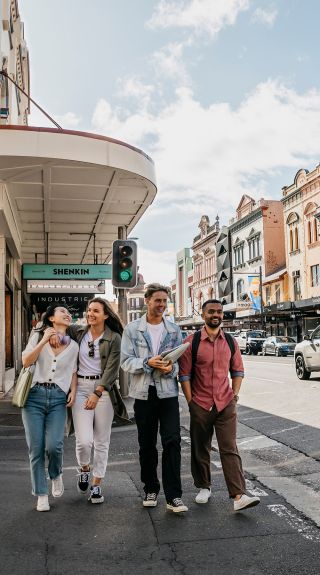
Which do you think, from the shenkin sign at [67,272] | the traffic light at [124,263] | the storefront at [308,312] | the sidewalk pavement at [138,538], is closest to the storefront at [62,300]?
the shenkin sign at [67,272]

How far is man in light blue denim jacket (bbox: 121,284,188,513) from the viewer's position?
15.6 ft

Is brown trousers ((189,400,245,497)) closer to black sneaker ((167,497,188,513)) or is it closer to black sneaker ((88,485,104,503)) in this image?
black sneaker ((167,497,188,513))

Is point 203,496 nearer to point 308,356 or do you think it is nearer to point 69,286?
point 69,286

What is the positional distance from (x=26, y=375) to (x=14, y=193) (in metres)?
8.80

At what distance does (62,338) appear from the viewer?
5035 millimetres

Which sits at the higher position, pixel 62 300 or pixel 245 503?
pixel 62 300

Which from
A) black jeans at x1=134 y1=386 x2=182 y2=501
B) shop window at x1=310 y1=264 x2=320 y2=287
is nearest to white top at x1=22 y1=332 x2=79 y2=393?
black jeans at x1=134 y1=386 x2=182 y2=501

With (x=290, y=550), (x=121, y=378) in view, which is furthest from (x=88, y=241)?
(x=290, y=550)

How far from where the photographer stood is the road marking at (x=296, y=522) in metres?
4.18

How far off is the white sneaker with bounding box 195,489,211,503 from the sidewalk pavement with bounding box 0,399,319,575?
2.1 inches

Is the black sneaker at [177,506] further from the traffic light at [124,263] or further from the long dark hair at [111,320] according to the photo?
the traffic light at [124,263]

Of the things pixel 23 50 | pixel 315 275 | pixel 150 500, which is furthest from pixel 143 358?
pixel 315 275

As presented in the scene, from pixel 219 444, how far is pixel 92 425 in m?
1.09

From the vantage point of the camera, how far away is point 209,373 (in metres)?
4.99
